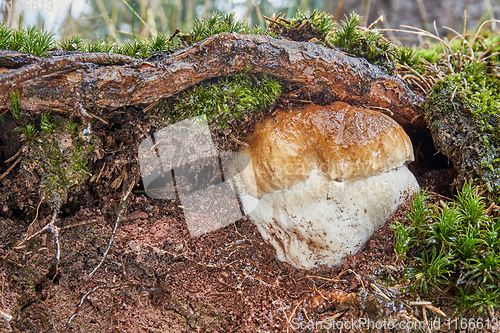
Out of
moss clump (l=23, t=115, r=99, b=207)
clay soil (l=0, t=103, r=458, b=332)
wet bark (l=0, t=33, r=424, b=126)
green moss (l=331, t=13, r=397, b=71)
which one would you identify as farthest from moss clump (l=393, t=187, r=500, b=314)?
moss clump (l=23, t=115, r=99, b=207)

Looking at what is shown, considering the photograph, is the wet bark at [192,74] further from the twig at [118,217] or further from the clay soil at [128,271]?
the twig at [118,217]

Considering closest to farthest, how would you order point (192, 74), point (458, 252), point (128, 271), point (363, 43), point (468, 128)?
1. point (458, 252)
2. point (192, 74)
3. point (128, 271)
4. point (468, 128)
5. point (363, 43)

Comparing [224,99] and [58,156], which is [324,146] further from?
[58,156]

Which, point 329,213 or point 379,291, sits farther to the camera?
point 329,213

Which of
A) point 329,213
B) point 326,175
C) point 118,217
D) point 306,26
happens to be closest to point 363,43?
point 306,26

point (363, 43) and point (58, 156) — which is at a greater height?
point (363, 43)

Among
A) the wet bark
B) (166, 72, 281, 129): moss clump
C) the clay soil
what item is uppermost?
the wet bark

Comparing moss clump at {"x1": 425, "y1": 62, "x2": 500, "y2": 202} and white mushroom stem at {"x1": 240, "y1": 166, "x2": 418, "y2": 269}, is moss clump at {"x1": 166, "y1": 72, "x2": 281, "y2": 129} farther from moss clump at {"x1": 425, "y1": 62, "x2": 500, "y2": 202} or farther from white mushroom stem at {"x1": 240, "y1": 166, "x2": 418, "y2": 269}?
moss clump at {"x1": 425, "y1": 62, "x2": 500, "y2": 202}
